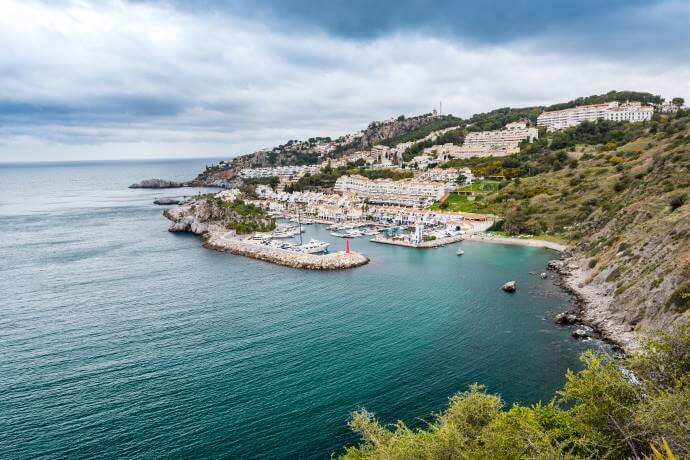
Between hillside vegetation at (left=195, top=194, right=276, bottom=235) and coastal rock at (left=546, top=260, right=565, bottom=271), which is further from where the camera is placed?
hillside vegetation at (left=195, top=194, right=276, bottom=235)

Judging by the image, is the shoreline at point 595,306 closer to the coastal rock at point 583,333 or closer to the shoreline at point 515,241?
the coastal rock at point 583,333

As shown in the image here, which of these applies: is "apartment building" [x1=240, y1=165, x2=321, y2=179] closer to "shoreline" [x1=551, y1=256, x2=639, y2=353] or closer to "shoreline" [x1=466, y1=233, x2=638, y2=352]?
"shoreline" [x1=466, y1=233, x2=638, y2=352]

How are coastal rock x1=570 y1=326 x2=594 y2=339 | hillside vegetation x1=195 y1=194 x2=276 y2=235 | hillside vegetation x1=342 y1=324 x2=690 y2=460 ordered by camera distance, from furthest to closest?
hillside vegetation x1=195 y1=194 x2=276 y2=235 < coastal rock x1=570 y1=326 x2=594 y2=339 < hillside vegetation x1=342 y1=324 x2=690 y2=460

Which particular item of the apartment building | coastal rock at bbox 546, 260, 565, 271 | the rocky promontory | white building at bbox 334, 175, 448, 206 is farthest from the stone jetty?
the apartment building

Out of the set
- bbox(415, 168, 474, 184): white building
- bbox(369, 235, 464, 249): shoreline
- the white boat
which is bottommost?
bbox(369, 235, 464, 249): shoreline

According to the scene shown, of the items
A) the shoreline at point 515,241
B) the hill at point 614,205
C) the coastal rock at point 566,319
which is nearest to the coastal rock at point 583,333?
the coastal rock at point 566,319

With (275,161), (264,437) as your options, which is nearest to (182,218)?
(264,437)

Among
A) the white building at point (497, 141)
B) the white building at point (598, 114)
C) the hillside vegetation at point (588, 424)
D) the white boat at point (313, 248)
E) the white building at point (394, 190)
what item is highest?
the white building at point (598, 114)
